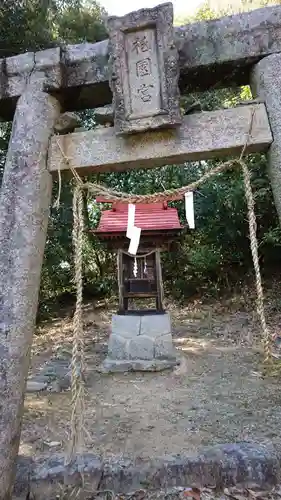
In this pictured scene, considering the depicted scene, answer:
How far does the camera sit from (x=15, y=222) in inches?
94.3

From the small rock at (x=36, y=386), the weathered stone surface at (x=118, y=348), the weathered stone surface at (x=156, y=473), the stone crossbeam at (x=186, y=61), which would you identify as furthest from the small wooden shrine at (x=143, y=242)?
the stone crossbeam at (x=186, y=61)

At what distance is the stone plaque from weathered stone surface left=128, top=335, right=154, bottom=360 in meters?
4.98

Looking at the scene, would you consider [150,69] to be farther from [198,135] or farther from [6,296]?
[6,296]

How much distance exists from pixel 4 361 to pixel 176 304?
9181mm

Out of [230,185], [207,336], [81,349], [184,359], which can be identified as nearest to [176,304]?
[207,336]

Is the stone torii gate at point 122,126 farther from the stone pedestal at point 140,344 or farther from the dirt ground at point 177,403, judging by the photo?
the stone pedestal at point 140,344

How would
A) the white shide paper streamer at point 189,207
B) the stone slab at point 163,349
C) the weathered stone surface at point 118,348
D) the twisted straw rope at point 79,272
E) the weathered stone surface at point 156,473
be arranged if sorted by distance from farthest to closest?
the weathered stone surface at point 118,348, the stone slab at point 163,349, the weathered stone surface at point 156,473, the white shide paper streamer at point 189,207, the twisted straw rope at point 79,272

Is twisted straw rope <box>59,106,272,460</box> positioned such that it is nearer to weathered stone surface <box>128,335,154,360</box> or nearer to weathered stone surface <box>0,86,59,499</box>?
weathered stone surface <box>0,86,59,499</box>

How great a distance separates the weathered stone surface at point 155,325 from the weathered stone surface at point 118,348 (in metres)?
0.37

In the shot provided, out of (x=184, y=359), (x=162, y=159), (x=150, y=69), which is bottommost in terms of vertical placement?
(x=184, y=359)

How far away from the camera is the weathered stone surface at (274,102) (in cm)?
226

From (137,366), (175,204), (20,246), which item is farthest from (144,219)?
(175,204)

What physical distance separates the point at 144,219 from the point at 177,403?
123 inches

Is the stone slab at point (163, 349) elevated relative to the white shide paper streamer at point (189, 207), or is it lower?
lower
